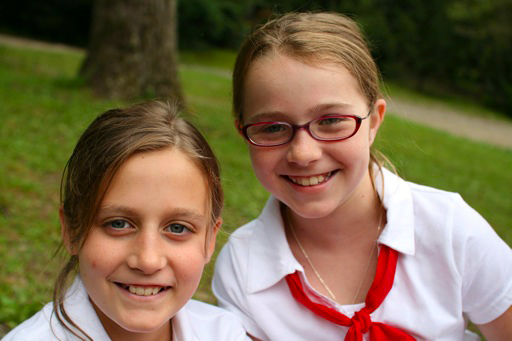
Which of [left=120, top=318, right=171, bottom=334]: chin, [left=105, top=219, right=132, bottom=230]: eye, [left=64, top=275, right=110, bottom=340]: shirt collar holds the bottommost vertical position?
[left=64, top=275, right=110, bottom=340]: shirt collar

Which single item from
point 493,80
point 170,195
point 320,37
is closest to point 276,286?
point 170,195

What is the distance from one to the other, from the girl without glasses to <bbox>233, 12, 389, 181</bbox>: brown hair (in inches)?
19.7

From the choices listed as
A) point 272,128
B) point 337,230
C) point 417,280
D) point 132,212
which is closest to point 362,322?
point 417,280

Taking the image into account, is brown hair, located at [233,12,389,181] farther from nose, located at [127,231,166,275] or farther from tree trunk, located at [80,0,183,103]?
tree trunk, located at [80,0,183,103]

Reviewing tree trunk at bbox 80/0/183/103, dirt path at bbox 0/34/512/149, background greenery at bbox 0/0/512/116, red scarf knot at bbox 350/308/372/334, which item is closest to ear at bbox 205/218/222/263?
red scarf knot at bbox 350/308/372/334

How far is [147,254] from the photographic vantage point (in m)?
1.75

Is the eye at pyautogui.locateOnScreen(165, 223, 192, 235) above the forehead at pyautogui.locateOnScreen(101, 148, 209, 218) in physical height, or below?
below

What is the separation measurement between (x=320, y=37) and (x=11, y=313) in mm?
1942

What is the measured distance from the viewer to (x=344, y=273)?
247 centimetres

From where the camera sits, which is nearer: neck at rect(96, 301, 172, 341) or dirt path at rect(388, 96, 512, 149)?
neck at rect(96, 301, 172, 341)

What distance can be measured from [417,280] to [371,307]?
223mm

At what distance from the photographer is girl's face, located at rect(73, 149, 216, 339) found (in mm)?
1776

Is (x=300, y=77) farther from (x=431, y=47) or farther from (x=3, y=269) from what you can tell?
(x=431, y=47)

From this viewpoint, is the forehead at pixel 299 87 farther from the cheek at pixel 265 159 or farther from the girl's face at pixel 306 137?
the cheek at pixel 265 159
